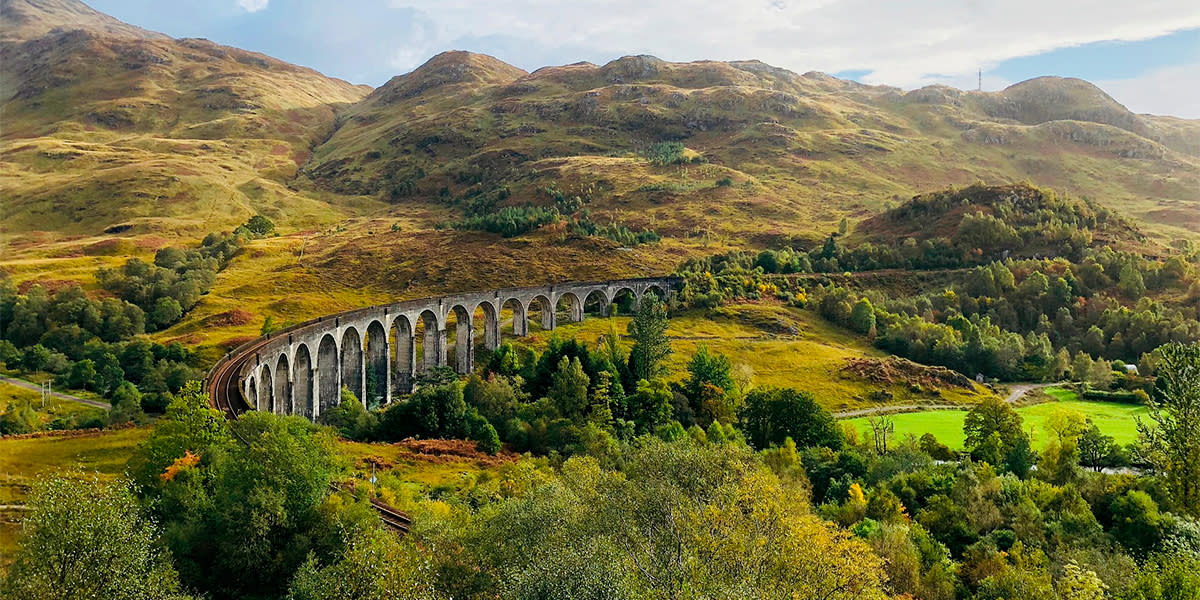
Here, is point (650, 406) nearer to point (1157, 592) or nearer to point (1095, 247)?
point (1157, 592)

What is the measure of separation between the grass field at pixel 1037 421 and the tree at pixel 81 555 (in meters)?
59.1

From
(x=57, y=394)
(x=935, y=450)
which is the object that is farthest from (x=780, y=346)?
(x=57, y=394)

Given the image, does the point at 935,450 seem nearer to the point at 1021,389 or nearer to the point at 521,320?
the point at 1021,389

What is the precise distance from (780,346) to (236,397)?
244 ft

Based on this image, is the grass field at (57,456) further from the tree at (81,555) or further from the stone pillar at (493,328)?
the stone pillar at (493,328)

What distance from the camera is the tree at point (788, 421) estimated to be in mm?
64656

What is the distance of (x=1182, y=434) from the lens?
3612cm

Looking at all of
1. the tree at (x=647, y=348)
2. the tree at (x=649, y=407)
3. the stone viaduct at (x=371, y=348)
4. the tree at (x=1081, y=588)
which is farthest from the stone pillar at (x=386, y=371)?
the tree at (x=1081, y=588)

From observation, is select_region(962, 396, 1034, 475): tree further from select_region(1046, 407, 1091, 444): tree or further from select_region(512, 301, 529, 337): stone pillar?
select_region(512, 301, 529, 337): stone pillar

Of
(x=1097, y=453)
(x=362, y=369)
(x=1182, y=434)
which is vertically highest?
(x=1182, y=434)

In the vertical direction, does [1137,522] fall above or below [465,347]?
below

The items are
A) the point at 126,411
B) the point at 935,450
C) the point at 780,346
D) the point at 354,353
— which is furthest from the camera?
the point at 780,346

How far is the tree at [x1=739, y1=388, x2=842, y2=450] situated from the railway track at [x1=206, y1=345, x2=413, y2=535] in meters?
37.0

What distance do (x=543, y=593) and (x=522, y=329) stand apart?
8945 cm
